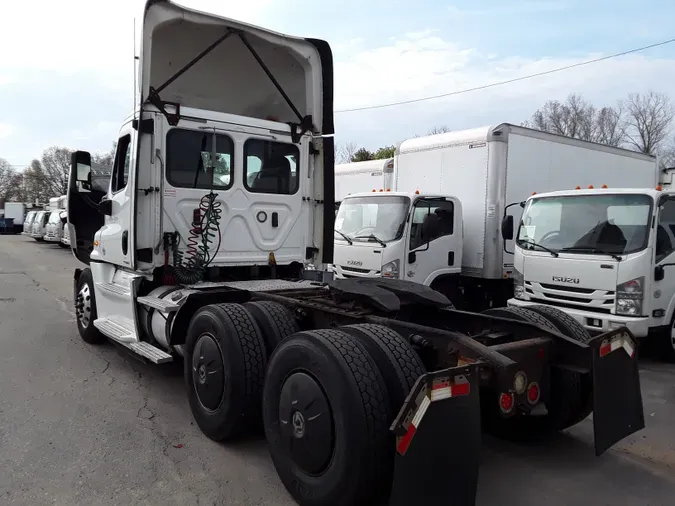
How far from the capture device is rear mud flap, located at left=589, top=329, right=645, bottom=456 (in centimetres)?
334

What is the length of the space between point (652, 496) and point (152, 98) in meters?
5.46

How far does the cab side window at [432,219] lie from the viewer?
28.2ft

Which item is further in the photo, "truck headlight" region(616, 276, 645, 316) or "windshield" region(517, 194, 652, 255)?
"windshield" region(517, 194, 652, 255)

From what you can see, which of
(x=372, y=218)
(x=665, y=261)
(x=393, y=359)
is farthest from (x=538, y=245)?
(x=393, y=359)

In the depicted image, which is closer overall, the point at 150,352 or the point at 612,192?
the point at 150,352

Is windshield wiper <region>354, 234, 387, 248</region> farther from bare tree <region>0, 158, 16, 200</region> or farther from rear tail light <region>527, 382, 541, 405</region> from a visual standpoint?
bare tree <region>0, 158, 16, 200</region>

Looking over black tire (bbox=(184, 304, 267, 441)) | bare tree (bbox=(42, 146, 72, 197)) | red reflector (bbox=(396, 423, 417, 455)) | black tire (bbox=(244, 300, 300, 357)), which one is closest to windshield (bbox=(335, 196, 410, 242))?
black tire (bbox=(244, 300, 300, 357))

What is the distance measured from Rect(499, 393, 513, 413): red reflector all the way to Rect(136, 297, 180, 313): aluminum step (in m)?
2.98

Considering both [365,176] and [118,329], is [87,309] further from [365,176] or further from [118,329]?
[365,176]

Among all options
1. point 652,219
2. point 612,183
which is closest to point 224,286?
point 652,219

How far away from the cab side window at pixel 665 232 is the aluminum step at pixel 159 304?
569 cm

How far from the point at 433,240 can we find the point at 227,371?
535 cm

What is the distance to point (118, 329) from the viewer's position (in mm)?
6066

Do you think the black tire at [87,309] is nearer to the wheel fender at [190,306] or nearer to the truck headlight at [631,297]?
the wheel fender at [190,306]
